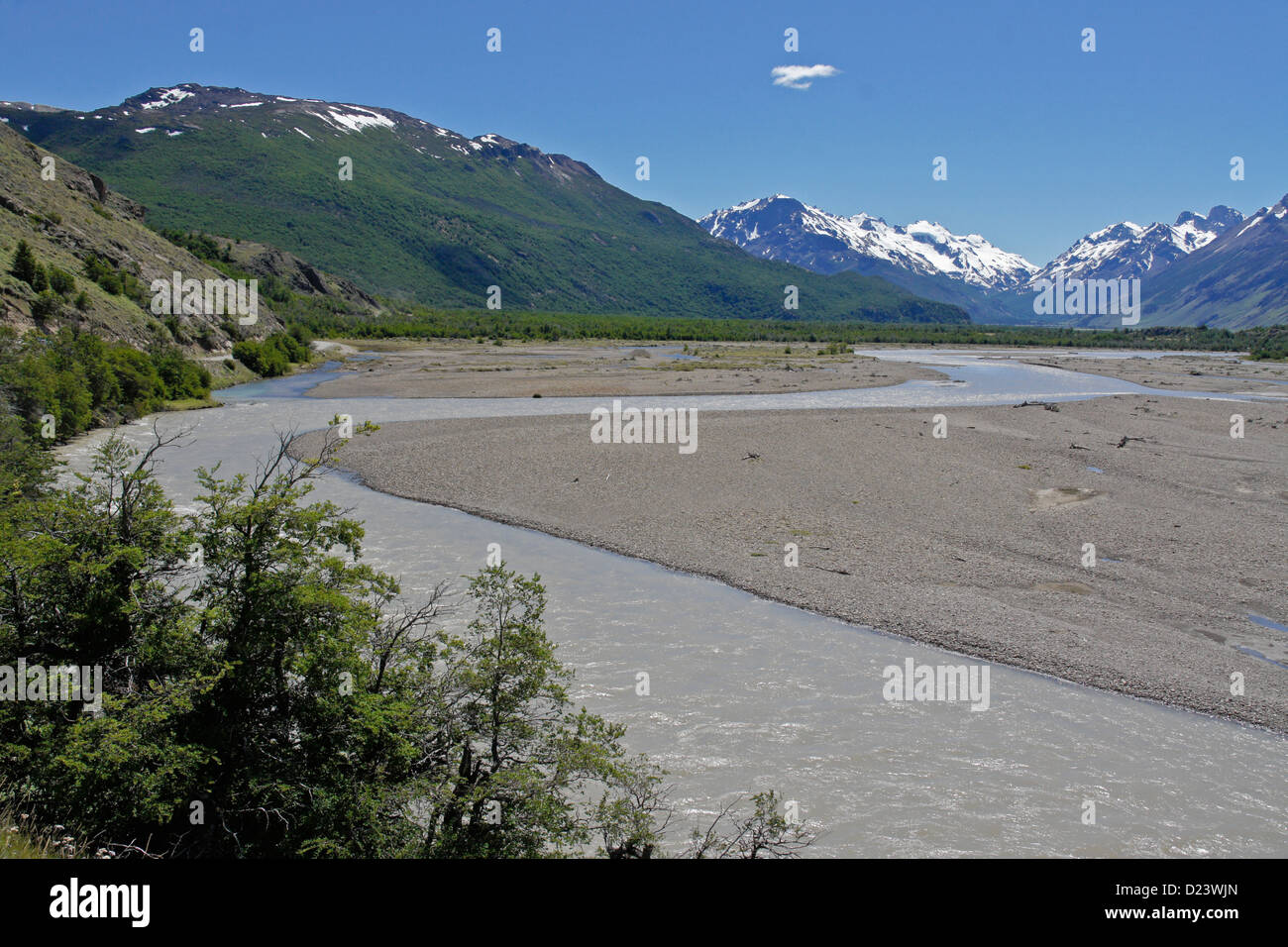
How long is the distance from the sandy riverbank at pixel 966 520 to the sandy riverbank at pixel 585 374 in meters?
17.8

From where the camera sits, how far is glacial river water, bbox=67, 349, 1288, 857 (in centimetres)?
885

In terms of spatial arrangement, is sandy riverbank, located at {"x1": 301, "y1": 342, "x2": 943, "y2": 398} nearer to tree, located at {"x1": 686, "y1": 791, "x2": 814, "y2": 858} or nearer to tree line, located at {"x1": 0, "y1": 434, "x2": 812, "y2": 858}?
tree line, located at {"x1": 0, "y1": 434, "x2": 812, "y2": 858}

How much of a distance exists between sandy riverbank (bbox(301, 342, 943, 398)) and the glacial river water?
38042 millimetres

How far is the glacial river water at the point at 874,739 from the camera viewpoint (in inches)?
348

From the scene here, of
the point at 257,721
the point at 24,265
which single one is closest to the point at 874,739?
the point at 257,721

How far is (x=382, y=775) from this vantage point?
24.1ft

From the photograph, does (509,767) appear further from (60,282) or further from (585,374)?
(585,374)

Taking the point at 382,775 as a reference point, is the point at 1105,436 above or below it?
above

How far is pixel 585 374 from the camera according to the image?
66375mm

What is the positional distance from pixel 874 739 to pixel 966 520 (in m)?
12.3
